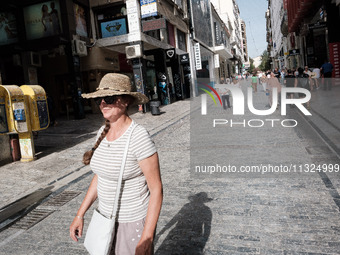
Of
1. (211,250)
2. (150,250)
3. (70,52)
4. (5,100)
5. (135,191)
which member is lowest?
(211,250)

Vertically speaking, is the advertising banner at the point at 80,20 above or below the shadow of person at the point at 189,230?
above

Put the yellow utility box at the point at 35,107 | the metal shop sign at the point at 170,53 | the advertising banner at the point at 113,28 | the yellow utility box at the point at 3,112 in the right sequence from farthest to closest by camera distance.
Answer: the metal shop sign at the point at 170,53
the advertising banner at the point at 113,28
the yellow utility box at the point at 35,107
the yellow utility box at the point at 3,112

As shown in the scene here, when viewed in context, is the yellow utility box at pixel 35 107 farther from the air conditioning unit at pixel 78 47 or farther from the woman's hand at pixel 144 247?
the air conditioning unit at pixel 78 47

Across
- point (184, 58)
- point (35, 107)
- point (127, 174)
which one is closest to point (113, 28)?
point (184, 58)

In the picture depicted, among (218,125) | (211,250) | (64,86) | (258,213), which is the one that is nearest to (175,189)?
(258,213)

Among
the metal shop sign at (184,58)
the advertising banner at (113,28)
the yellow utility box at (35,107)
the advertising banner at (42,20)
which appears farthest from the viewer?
the metal shop sign at (184,58)

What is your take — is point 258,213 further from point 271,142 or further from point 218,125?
point 218,125

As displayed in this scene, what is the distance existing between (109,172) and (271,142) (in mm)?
6406

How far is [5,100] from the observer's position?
8211 mm

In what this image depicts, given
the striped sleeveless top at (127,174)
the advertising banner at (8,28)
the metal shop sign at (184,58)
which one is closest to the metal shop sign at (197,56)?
the metal shop sign at (184,58)

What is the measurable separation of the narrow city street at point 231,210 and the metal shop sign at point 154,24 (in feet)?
40.1

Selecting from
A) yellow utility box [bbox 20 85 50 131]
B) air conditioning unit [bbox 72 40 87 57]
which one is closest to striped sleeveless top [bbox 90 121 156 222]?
yellow utility box [bbox 20 85 50 131]

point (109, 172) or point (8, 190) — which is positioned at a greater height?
point (109, 172)

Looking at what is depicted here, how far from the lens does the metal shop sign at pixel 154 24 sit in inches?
697
